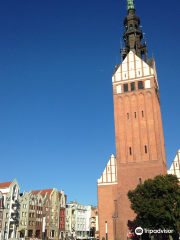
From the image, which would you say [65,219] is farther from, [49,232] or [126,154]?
[126,154]

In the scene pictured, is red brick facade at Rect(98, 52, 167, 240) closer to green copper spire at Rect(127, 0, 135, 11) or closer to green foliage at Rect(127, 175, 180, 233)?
green foliage at Rect(127, 175, 180, 233)

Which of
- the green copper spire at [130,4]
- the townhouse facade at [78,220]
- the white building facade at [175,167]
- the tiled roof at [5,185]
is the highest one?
the green copper spire at [130,4]

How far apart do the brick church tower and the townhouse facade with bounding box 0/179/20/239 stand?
2323 cm

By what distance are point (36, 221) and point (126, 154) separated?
33.6 metres

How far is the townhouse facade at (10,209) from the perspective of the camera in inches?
2131

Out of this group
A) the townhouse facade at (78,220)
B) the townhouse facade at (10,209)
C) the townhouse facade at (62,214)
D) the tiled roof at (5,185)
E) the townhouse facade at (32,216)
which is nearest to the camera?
the townhouse facade at (10,209)

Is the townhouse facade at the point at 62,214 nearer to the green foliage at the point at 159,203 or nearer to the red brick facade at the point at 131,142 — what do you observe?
the red brick facade at the point at 131,142

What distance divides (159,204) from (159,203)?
0.37 ft

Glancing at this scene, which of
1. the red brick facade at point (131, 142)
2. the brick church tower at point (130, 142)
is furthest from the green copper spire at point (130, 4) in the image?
the red brick facade at point (131, 142)

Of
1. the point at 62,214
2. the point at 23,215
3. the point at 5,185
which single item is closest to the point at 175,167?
the point at 23,215

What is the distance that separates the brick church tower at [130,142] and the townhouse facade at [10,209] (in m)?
23.2

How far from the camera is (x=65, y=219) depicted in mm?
75250

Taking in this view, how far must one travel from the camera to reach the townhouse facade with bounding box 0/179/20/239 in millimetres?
54125

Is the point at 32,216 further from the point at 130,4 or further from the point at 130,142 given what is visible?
the point at 130,4
